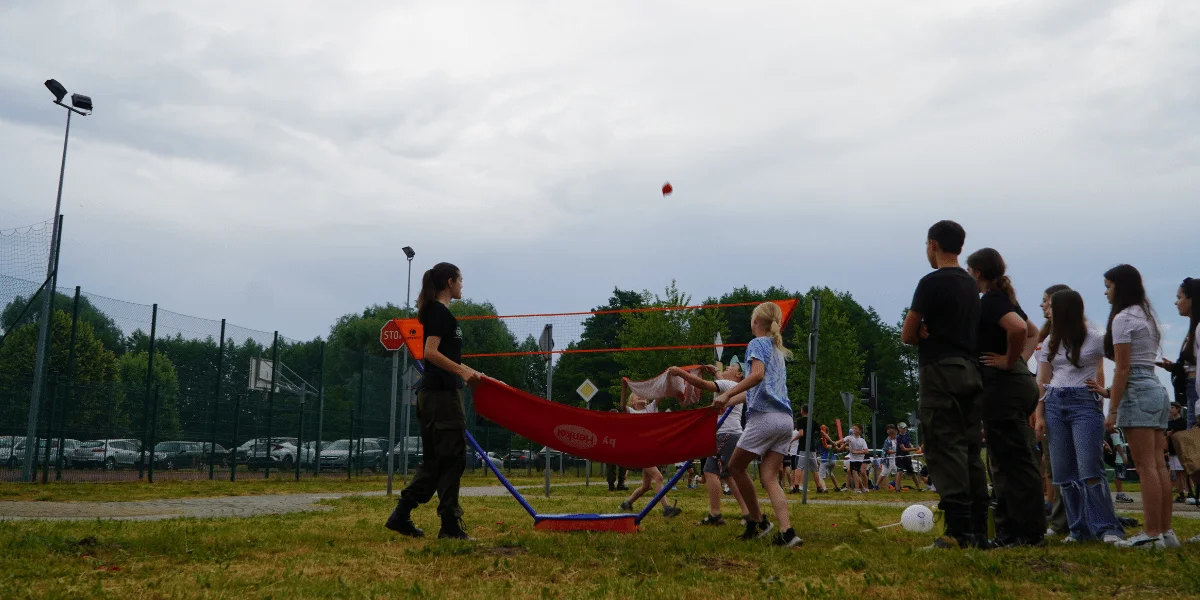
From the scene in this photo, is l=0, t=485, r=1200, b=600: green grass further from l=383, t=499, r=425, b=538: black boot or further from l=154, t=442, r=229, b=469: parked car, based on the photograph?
l=154, t=442, r=229, b=469: parked car

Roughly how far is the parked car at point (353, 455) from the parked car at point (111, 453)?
551cm

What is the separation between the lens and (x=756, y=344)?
6.66 m

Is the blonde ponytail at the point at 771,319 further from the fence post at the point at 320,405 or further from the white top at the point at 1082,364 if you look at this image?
the fence post at the point at 320,405

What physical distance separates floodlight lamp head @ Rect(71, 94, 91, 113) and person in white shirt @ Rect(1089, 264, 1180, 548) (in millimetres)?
17683

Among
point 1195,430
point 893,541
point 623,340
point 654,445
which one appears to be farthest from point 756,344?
point 623,340

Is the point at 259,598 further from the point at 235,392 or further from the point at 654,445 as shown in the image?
the point at 235,392

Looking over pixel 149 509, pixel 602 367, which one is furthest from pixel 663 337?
pixel 149 509

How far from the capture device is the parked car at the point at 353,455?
76.7 ft

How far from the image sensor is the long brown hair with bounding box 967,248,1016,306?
21.9ft

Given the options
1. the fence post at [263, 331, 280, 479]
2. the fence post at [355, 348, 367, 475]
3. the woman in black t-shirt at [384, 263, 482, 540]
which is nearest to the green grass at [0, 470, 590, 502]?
the fence post at [263, 331, 280, 479]

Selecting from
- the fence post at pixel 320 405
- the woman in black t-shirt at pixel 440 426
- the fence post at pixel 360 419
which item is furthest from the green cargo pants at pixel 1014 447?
the fence post at pixel 360 419

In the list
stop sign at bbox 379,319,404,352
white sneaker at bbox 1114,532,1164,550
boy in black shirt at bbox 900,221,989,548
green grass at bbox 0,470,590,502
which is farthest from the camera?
stop sign at bbox 379,319,404,352

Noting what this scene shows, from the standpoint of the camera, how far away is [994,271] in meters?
6.68

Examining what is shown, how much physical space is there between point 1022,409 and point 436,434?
4.20 metres
